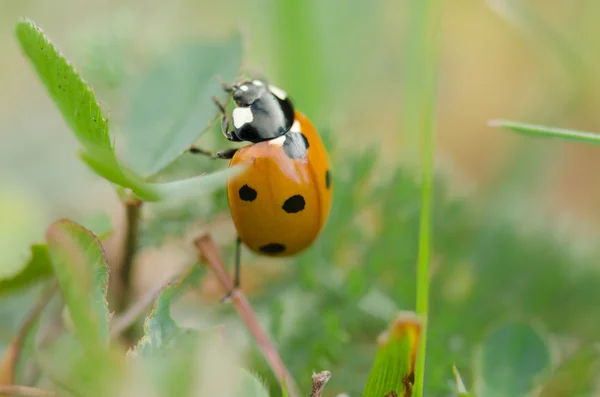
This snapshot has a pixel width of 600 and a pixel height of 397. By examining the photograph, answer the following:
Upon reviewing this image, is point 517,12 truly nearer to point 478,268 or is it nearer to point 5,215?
point 478,268

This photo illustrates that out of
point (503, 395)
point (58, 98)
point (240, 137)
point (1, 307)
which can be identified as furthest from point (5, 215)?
point (503, 395)

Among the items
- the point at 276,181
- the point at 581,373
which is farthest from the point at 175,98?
the point at 581,373

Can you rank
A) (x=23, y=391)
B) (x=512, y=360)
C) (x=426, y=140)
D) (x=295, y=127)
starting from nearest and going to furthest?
(x=23, y=391) → (x=512, y=360) → (x=426, y=140) → (x=295, y=127)

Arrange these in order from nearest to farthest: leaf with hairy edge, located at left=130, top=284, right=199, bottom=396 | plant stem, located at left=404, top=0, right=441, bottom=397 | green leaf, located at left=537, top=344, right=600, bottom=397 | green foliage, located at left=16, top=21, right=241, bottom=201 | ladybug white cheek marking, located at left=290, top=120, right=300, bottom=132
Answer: leaf with hairy edge, located at left=130, top=284, right=199, bottom=396
green foliage, located at left=16, top=21, right=241, bottom=201
plant stem, located at left=404, top=0, right=441, bottom=397
green leaf, located at left=537, top=344, right=600, bottom=397
ladybug white cheek marking, located at left=290, top=120, right=300, bottom=132

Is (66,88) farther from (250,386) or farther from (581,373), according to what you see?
(581,373)

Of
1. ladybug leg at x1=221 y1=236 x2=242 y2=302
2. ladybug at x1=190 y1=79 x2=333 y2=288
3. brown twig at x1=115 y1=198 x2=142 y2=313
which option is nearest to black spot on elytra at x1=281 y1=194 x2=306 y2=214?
ladybug at x1=190 y1=79 x2=333 y2=288

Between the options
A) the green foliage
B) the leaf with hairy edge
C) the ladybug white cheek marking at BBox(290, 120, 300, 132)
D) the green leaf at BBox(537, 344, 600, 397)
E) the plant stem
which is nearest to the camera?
the leaf with hairy edge

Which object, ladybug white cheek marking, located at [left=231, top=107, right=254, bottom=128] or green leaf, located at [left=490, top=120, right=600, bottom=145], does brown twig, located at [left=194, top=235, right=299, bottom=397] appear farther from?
green leaf, located at [left=490, top=120, right=600, bottom=145]
